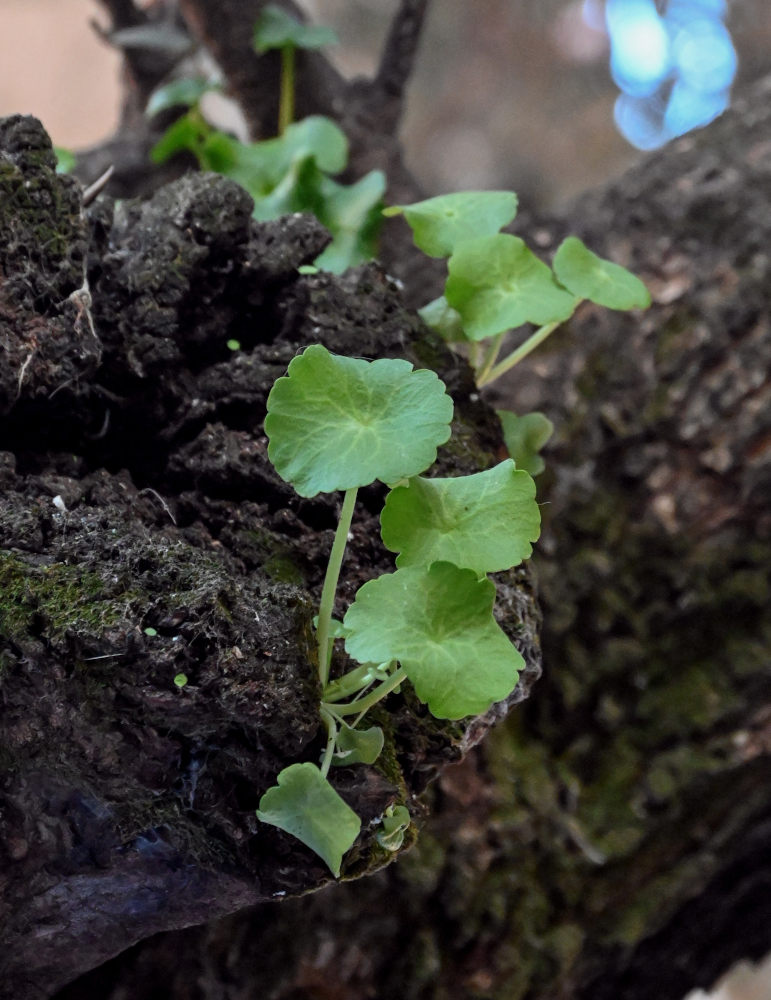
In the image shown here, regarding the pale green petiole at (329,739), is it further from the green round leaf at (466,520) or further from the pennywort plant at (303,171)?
the pennywort plant at (303,171)

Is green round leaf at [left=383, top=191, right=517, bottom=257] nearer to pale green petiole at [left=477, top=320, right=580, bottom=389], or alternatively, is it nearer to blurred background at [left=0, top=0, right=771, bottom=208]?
pale green petiole at [left=477, top=320, right=580, bottom=389]

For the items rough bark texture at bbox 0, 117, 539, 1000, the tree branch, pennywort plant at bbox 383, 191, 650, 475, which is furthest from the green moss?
the tree branch

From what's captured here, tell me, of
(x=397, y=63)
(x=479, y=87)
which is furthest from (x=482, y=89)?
(x=397, y=63)

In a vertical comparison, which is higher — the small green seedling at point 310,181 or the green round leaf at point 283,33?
the green round leaf at point 283,33

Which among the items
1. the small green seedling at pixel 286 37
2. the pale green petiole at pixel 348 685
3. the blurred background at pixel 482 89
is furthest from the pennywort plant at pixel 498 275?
the blurred background at pixel 482 89

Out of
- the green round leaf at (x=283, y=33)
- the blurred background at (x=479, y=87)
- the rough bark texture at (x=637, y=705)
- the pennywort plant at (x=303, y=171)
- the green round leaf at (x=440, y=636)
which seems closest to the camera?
the green round leaf at (x=440, y=636)

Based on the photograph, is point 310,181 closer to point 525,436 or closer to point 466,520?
point 525,436
